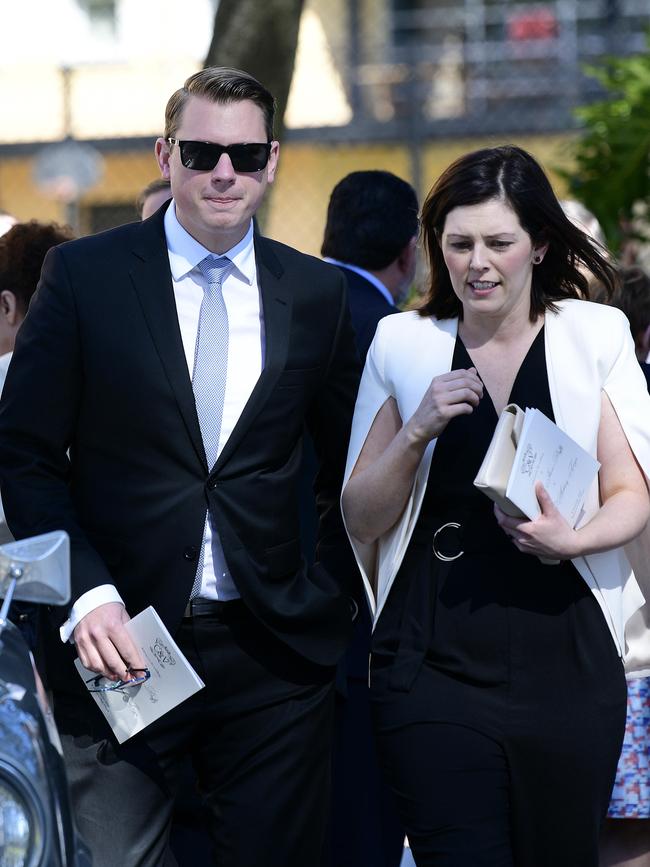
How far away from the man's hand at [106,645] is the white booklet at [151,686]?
0.11 ft

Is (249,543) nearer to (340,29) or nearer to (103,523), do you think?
(103,523)

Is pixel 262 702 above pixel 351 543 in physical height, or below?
below

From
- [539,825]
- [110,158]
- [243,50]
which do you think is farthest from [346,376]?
[110,158]

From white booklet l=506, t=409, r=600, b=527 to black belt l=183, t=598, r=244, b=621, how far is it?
0.72 metres

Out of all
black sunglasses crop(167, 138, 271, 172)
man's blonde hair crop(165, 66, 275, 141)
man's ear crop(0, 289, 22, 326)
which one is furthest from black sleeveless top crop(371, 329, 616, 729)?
man's ear crop(0, 289, 22, 326)

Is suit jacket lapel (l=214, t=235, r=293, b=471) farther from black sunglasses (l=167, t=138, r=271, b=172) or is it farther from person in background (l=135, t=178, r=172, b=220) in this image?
person in background (l=135, t=178, r=172, b=220)

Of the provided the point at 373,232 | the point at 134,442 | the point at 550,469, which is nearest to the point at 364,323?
the point at 373,232

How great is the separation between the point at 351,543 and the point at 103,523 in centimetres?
59

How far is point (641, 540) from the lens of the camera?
3.59 meters

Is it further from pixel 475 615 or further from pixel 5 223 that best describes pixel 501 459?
pixel 5 223

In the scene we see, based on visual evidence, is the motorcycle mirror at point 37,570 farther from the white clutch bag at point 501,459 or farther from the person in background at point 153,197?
the person in background at point 153,197

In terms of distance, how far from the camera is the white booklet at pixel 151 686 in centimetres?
322

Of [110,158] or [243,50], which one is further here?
[110,158]

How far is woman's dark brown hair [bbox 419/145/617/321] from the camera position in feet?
11.4
